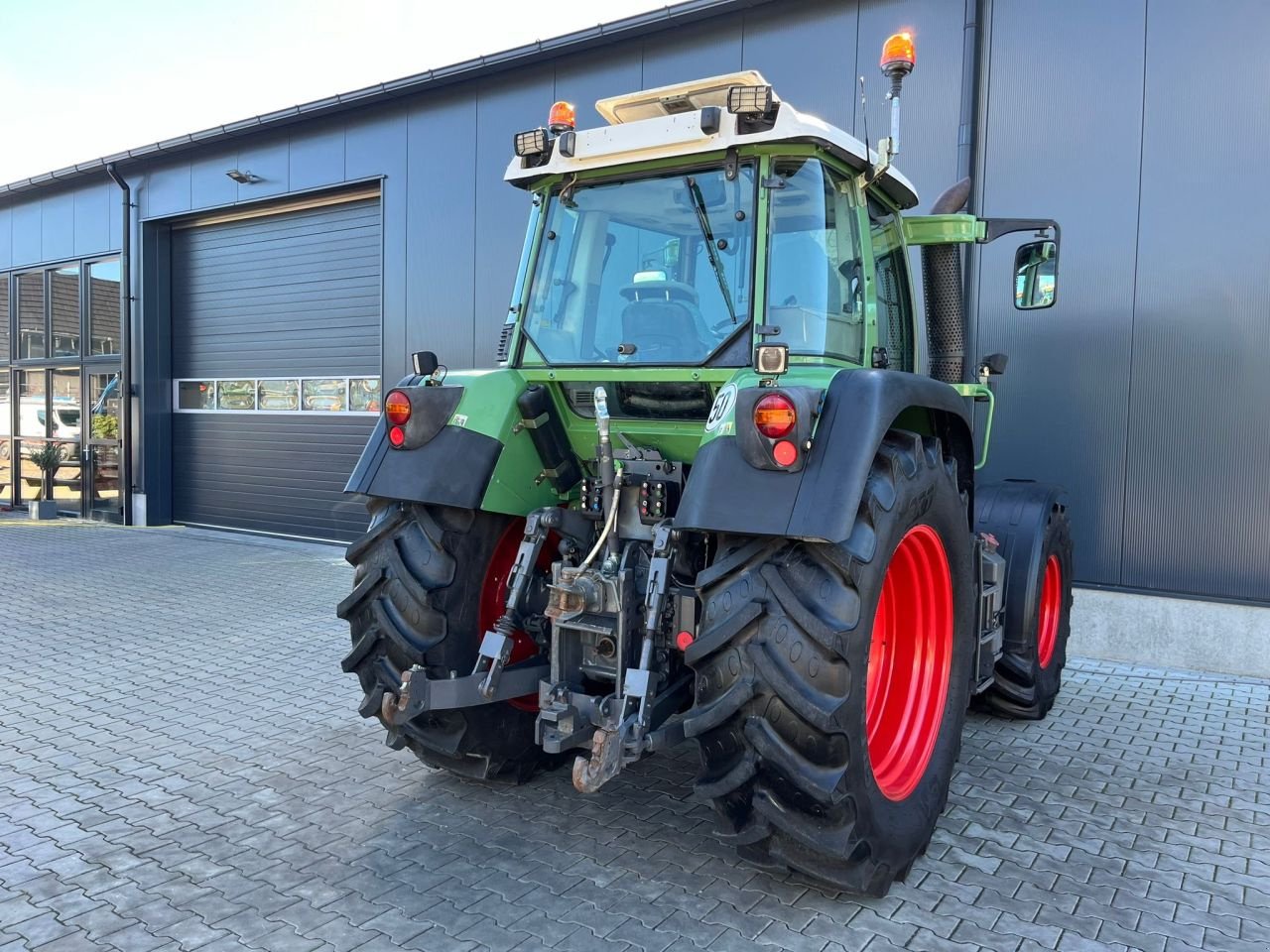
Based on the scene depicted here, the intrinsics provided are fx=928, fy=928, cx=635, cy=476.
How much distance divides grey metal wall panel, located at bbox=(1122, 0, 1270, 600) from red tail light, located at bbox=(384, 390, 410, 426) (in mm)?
5047

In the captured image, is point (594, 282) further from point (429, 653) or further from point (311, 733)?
point (311, 733)

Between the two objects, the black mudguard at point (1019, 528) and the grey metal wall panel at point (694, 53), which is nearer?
the black mudguard at point (1019, 528)

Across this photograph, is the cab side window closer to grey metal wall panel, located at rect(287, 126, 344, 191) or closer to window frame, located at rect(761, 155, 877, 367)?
window frame, located at rect(761, 155, 877, 367)

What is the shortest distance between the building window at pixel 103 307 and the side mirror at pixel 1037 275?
1261 centimetres

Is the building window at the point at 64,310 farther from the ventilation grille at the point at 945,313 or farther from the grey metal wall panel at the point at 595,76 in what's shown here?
the ventilation grille at the point at 945,313

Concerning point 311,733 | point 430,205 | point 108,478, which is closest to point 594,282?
point 311,733

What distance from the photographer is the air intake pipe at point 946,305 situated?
4.56m

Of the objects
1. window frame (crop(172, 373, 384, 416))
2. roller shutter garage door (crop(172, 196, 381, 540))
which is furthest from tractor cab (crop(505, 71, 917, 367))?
roller shutter garage door (crop(172, 196, 381, 540))

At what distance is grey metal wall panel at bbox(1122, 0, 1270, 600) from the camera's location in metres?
5.96

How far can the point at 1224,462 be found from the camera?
6043mm

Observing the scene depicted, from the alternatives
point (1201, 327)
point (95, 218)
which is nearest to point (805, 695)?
point (1201, 327)

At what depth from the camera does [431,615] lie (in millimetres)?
3488

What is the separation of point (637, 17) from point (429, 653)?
21.2ft

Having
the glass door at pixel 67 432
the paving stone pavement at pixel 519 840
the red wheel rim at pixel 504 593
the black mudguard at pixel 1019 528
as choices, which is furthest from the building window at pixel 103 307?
the black mudguard at pixel 1019 528
